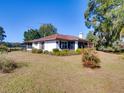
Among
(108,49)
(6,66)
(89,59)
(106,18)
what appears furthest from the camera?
(108,49)

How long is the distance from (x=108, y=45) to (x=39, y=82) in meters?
31.8

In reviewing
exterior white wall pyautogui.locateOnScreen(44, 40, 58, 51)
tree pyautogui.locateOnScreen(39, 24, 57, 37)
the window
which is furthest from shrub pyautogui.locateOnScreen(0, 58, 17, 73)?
tree pyautogui.locateOnScreen(39, 24, 57, 37)

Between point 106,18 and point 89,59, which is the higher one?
point 106,18

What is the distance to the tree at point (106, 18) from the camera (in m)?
29.5

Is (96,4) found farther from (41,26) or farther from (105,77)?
(41,26)

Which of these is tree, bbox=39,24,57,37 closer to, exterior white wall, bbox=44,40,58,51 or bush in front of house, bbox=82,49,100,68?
exterior white wall, bbox=44,40,58,51

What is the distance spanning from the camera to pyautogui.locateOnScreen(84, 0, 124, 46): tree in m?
29.5

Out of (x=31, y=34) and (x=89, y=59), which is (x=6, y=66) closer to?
(x=89, y=59)

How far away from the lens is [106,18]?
3353cm

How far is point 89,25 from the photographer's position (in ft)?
132

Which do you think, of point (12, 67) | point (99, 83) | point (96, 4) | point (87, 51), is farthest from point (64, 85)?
point (96, 4)

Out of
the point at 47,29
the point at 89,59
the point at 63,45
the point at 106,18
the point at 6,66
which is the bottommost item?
the point at 6,66

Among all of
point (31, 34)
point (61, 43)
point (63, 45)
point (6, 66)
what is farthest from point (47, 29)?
point (6, 66)

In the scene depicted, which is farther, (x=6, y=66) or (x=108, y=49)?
(x=108, y=49)
